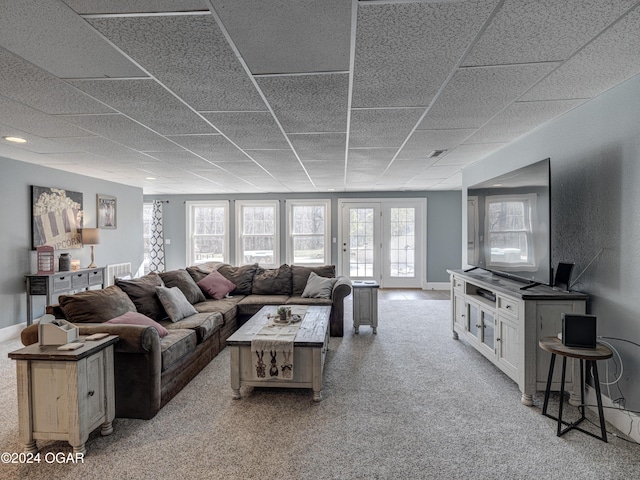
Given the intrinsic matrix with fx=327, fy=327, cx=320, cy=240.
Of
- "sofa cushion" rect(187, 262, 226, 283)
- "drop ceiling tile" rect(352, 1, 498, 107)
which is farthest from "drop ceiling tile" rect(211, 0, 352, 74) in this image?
"sofa cushion" rect(187, 262, 226, 283)

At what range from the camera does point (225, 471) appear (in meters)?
1.85

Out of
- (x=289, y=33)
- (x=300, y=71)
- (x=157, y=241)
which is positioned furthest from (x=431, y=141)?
(x=157, y=241)

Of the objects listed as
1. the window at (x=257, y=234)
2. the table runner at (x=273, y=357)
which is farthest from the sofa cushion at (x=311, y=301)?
the window at (x=257, y=234)

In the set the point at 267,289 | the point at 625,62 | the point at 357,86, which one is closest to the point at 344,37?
the point at 357,86

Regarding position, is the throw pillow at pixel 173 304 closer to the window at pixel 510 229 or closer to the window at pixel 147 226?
the window at pixel 510 229

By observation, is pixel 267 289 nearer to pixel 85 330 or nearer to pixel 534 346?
pixel 85 330

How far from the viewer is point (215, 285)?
15.1ft

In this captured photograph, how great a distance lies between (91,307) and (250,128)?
201 cm

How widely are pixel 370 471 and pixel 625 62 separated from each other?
2732 millimetres

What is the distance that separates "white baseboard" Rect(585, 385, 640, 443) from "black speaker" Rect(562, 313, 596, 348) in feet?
1.73

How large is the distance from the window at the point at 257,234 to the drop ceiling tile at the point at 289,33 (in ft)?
20.0

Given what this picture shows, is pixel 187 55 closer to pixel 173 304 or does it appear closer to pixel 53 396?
pixel 53 396

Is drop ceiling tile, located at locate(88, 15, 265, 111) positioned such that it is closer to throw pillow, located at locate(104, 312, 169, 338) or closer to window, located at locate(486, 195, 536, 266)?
throw pillow, located at locate(104, 312, 169, 338)

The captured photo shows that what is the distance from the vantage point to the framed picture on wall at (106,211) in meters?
5.74
